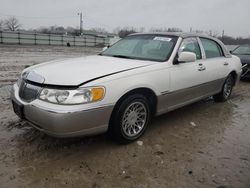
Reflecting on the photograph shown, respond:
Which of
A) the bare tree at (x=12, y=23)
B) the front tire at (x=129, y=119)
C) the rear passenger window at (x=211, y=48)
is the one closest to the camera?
the front tire at (x=129, y=119)

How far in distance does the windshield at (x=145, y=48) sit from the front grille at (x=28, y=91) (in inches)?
67.5

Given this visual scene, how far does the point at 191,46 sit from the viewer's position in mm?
4613

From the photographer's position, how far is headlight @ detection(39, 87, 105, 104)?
2.86 metres

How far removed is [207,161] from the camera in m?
3.22

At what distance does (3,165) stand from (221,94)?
481 centimetres

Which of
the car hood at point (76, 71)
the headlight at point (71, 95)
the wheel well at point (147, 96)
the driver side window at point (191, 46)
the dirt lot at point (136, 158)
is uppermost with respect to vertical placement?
A: the driver side window at point (191, 46)

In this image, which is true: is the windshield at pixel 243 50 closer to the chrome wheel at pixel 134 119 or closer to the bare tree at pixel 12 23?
the chrome wheel at pixel 134 119

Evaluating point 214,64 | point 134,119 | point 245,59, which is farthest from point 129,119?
point 245,59

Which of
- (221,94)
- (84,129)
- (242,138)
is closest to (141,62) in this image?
(84,129)

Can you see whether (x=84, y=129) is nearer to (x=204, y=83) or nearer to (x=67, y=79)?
(x=67, y=79)

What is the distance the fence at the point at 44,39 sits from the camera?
2721 centimetres

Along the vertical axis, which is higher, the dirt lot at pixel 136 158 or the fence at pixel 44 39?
the fence at pixel 44 39

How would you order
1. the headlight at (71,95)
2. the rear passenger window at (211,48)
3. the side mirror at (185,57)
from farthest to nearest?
the rear passenger window at (211,48), the side mirror at (185,57), the headlight at (71,95)

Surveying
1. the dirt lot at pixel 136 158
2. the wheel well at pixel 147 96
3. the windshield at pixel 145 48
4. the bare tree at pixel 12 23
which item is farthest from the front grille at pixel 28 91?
the bare tree at pixel 12 23
